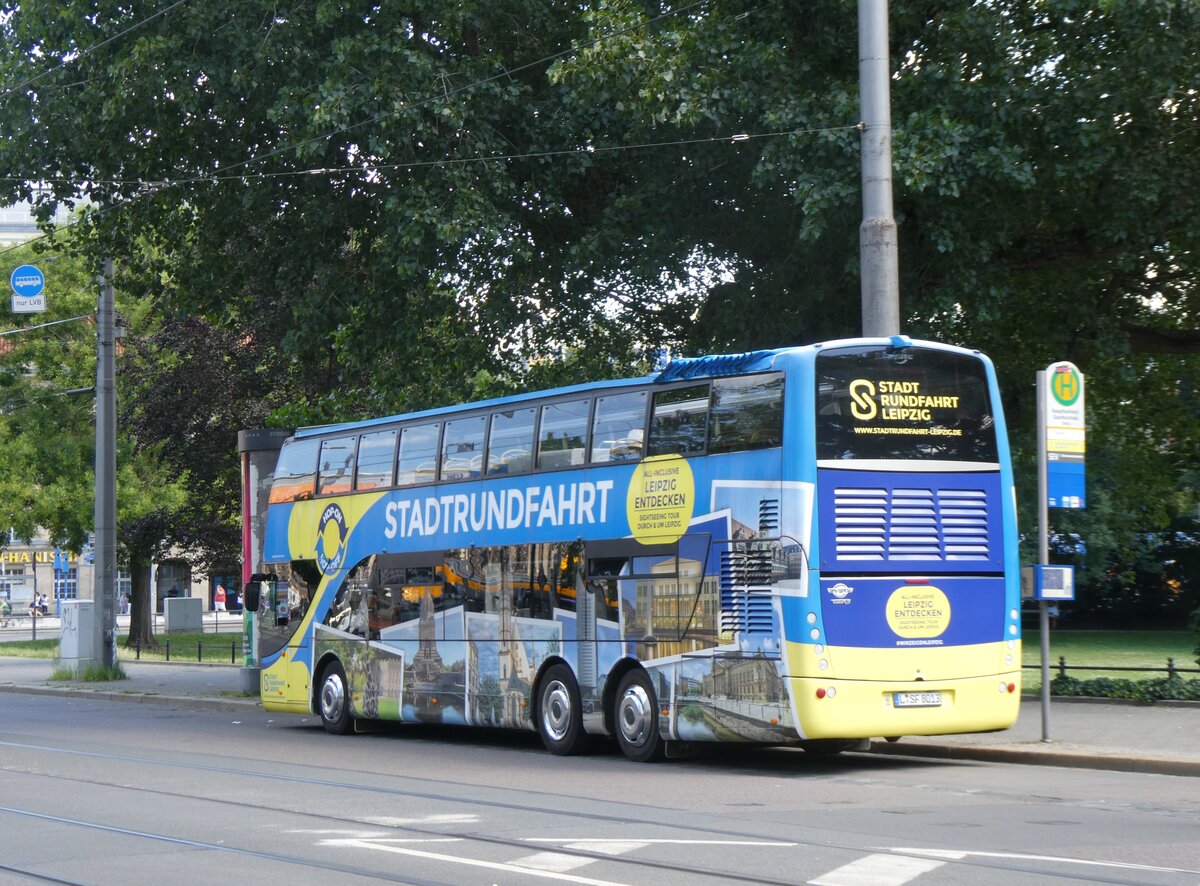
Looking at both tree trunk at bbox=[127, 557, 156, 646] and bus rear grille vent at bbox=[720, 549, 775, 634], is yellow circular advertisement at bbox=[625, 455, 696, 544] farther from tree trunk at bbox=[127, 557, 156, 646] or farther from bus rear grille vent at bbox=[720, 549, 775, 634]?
tree trunk at bbox=[127, 557, 156, 646]

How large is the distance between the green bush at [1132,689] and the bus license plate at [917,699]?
6.27m

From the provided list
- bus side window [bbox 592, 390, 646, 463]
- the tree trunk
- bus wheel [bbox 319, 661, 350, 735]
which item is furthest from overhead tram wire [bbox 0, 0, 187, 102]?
the tree trunk

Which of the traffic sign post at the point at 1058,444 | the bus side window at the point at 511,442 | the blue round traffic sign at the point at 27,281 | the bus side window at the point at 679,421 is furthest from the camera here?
the blue round traffic sign at the point at 27,281

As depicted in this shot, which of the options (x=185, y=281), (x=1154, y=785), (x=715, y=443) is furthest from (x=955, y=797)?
(x=185, y=281)

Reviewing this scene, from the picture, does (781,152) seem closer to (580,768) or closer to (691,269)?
(691,269)

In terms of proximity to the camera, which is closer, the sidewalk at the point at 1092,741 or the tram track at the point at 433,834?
the tram track at the point at 433,834

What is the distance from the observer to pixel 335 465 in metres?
21.0

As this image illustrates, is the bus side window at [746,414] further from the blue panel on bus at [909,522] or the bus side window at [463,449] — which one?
the bus side window at [463,449]

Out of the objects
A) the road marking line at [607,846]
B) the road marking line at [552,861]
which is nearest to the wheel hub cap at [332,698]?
the road marking line at [607,846]

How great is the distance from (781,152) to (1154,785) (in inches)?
322

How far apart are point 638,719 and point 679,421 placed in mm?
2999

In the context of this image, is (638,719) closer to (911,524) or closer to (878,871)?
(911,524)

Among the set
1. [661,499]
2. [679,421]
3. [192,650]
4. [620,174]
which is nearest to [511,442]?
[661,499]

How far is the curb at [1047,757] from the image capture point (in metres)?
14.1
